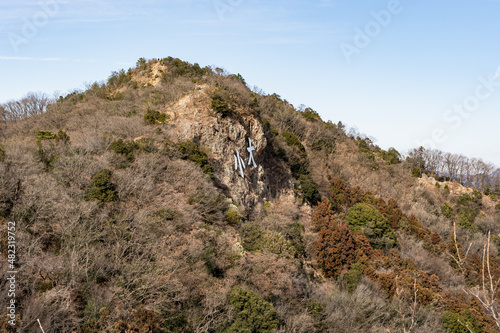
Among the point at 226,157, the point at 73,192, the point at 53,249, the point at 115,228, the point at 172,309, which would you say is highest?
the point at 226,157

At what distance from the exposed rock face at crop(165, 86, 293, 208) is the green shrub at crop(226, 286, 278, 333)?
1203 cm

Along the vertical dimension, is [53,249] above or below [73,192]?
below

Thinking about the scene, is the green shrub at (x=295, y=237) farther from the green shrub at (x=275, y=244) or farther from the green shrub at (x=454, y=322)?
the green shrub at (x=454, y=322)

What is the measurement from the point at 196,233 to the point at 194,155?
8165mm

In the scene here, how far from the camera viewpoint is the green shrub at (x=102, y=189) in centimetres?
1836

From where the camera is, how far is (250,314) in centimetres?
1545

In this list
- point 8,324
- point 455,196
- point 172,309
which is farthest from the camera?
point 455,196

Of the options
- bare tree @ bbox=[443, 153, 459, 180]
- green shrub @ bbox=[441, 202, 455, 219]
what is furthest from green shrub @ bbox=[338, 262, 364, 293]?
bare tree @ bbox=[443, 153, 459, 180]

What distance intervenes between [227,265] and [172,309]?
5385mm

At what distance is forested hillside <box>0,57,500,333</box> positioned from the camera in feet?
43.0

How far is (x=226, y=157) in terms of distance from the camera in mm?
28828

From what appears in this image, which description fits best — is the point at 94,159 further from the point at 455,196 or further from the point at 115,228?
the point at 455,196

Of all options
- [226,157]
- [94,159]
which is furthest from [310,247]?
[94,159]

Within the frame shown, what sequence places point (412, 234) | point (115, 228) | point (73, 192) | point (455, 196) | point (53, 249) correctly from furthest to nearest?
point (455, 196), point (412, 234), point (73, 192), point (115, 228), point (53, 249)
